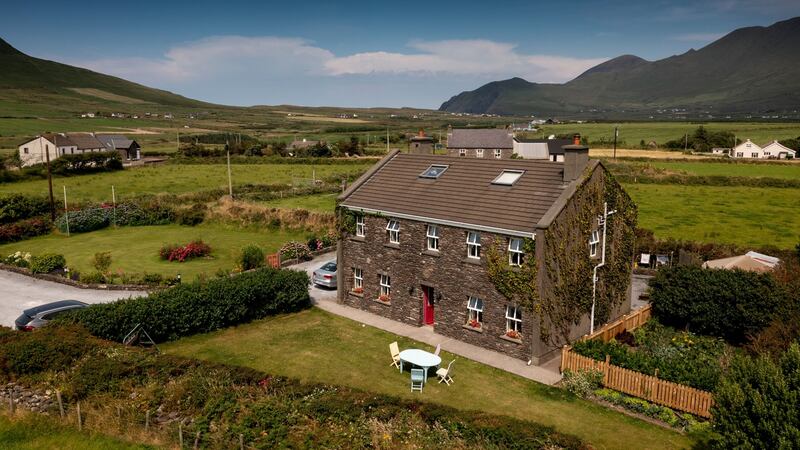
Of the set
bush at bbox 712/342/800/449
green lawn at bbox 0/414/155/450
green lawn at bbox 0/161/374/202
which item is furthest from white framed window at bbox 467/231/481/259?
green lawn at bbox 0/161/374/202

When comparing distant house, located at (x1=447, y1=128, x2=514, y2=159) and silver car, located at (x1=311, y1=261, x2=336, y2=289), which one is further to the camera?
distant house, located at (x1=447, y1=128, x2=514, y2=159)

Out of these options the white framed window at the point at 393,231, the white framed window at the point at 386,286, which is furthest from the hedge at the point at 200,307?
the white framed window at the point at 393,231

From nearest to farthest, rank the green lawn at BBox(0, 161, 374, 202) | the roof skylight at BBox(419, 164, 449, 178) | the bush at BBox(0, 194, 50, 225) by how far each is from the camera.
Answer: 1. the roof skylight at BBox(419, 164, 449, 178)
2. the bush at BBox(0, 194, 50, 225)
3. the green lawn at BBox(0, 161, 374, 202)

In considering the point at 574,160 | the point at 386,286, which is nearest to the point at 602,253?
the point at 574,160

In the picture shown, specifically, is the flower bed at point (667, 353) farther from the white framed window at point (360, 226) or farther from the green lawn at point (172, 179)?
the green lawn at point (172, 179)

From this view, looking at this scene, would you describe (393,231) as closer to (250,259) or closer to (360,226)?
(360,226)

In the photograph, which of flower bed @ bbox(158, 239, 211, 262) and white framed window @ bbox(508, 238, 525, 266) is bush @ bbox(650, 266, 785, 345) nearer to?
white framed window @ bbox(508, 238, 525, 266)
